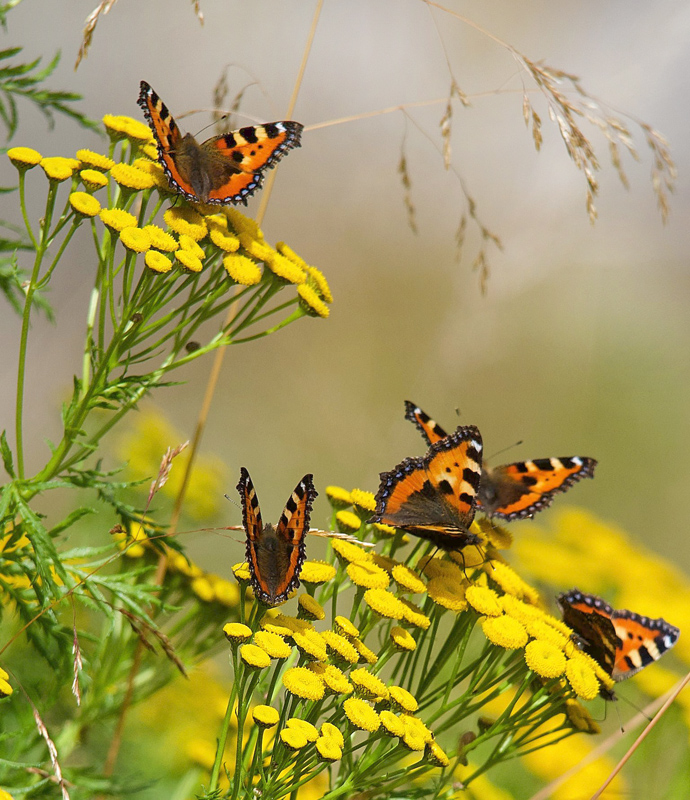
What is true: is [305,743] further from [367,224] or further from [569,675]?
[367,224]

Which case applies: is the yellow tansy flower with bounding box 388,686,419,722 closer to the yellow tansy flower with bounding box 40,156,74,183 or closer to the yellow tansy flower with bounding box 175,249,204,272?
the yellow tansy flower with bounding box 175,249,204,272

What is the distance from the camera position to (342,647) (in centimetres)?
213

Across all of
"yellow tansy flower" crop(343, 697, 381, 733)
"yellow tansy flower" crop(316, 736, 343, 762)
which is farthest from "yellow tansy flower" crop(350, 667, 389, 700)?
"yellow tansy flower" crop(316, 736, 343, 762)

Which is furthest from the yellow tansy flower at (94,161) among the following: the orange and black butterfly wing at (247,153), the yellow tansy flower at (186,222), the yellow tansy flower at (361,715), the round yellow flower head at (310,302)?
the yellow tansy flower at (361,715)

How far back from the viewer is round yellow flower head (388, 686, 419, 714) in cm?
214

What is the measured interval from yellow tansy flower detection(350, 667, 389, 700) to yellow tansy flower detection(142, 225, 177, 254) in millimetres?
1381

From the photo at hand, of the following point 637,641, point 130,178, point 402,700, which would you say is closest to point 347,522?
point 402,700

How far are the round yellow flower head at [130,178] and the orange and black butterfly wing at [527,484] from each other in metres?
1.90

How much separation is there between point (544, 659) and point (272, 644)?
0.86 meters

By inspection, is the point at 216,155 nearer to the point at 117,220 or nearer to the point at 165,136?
the point at 165,136

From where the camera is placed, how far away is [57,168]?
2.48 m

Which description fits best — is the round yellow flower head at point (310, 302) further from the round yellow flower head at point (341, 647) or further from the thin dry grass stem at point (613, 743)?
the thin dry grass stem at point (613, 743)

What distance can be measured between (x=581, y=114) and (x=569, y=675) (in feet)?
6.52

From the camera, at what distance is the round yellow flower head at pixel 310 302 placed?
9.40 feet
